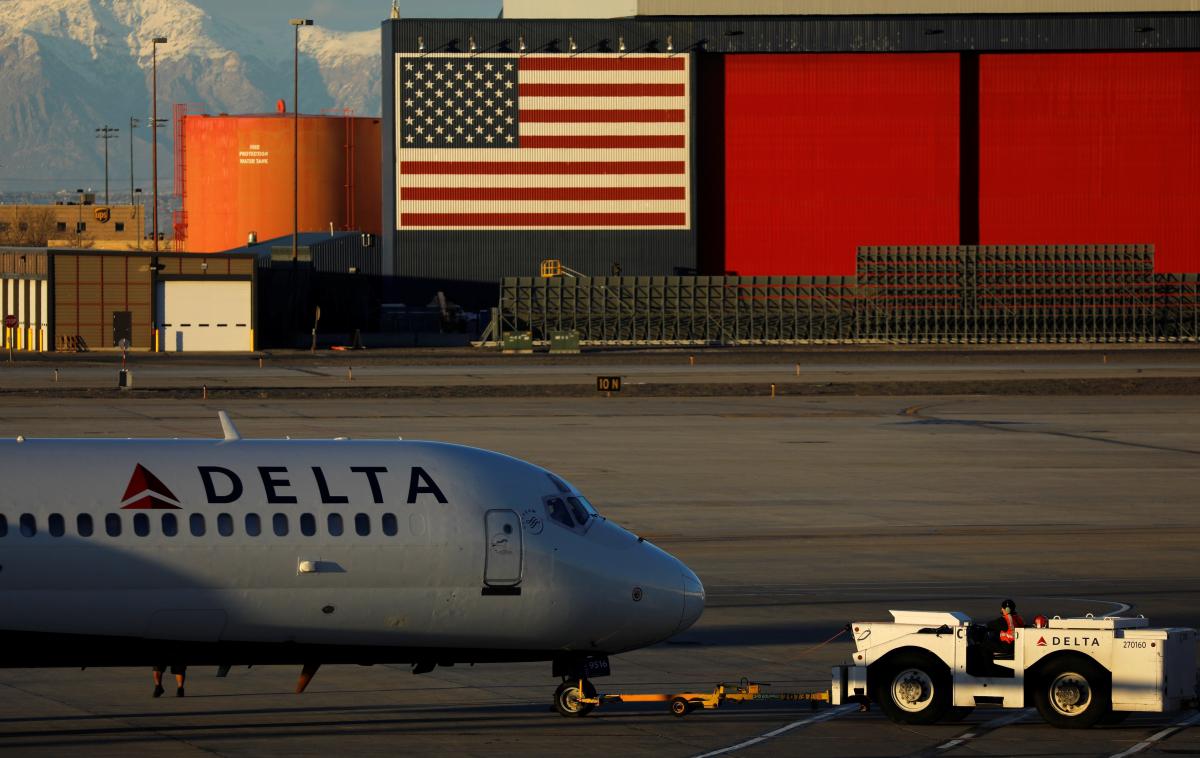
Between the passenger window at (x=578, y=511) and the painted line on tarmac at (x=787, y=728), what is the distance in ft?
11.0

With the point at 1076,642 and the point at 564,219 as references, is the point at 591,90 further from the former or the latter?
the point at 1076,642

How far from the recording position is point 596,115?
4510 inches

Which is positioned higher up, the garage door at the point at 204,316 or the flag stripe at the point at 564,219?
the flag stripe at the point at 564,219

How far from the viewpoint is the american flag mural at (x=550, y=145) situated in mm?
114625

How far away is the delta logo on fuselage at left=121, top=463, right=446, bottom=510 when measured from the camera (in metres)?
20.7

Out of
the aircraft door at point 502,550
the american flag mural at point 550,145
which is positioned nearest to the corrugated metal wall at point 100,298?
the american flag mural at point 550,145

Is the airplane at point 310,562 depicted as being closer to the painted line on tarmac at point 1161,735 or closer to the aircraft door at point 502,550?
the aircraft door at point 502,550

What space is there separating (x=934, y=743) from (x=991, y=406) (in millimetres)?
51788

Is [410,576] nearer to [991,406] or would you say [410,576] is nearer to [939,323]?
[991,406]

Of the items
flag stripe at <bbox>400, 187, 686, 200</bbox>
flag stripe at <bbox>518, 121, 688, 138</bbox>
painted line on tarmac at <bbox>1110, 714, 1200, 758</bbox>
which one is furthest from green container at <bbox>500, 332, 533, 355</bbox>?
painted line on tarmac at <bbox>1110, 714, 1200, 758</bbox>

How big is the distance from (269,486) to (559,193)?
3741 inches

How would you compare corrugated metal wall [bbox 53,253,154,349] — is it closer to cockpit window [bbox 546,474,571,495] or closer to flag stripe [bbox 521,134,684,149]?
flag stripe [bbox 521,134,684,149]

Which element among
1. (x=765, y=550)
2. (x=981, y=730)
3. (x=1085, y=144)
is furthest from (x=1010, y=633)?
(x=1085, y=144)

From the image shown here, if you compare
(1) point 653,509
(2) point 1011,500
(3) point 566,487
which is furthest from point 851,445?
(3) point 566,487
